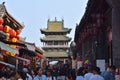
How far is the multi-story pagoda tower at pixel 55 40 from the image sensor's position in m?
90.4

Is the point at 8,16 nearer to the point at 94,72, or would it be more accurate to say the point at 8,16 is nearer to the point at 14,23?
the point at 14,23

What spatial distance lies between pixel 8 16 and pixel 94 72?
1993 centimetres

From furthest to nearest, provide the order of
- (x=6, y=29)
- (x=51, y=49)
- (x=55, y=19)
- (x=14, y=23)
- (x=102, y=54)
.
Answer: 1. (x=55, y=19)
2. (x=51, y=49)
3. (x=14, y=23)
4. (x=6, y=29)
5. (x=102, y=54)

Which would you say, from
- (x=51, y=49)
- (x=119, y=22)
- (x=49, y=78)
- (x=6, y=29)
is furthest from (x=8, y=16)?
(x=51, y=49)

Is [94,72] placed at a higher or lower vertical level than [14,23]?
lower

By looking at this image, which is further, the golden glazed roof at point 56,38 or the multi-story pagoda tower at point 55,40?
the golden glazed roof at point 56,38

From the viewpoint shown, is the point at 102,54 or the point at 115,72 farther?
the point at 102,54

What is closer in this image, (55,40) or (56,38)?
(55,40)

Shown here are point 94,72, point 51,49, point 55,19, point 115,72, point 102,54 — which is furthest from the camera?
point 55,19

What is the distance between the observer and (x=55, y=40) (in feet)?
303

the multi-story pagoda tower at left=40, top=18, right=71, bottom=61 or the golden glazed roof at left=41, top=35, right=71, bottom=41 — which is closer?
the multi-story pagoda tower at left=40, top=18, right=71, bottom=61

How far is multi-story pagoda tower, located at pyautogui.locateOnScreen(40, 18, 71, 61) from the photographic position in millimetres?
90438

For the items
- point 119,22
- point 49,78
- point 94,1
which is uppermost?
point 94,1

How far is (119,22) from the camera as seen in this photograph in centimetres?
1323
